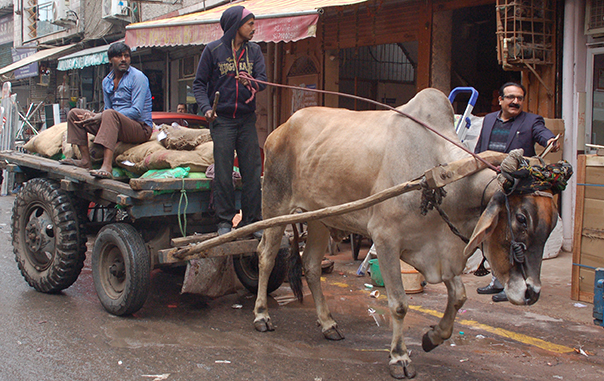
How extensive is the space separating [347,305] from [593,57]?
4.26 m

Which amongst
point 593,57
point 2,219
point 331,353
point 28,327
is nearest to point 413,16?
point 593,57

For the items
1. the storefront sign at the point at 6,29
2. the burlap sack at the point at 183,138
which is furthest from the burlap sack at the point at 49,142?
the storefront sign at the point at 6,29

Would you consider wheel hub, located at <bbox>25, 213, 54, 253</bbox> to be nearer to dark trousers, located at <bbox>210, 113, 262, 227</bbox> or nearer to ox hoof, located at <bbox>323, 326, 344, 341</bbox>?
dark trousers, located at <bbox>210, 113, 262, 227</bbox>

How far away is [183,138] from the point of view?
5.34 m

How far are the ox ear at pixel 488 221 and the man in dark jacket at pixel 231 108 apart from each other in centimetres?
229

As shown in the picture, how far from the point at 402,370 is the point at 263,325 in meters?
1.37

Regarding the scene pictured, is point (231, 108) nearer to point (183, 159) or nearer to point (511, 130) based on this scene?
point (183, 159)

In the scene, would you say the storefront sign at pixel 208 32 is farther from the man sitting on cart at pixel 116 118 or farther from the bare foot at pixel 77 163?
the bare foot at pixel 77 163

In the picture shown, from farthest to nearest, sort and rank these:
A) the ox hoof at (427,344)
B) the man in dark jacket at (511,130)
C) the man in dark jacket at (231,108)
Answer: the man in dark jacket at (511,130), the man in dark jacket at (231,108), the ox hoof at (427,344)

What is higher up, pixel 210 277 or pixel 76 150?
pixel 76 150

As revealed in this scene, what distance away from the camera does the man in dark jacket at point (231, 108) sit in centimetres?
488

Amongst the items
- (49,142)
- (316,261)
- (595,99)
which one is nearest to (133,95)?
(49,142)

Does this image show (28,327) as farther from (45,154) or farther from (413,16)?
(413,16)

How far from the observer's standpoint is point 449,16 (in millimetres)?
8227
